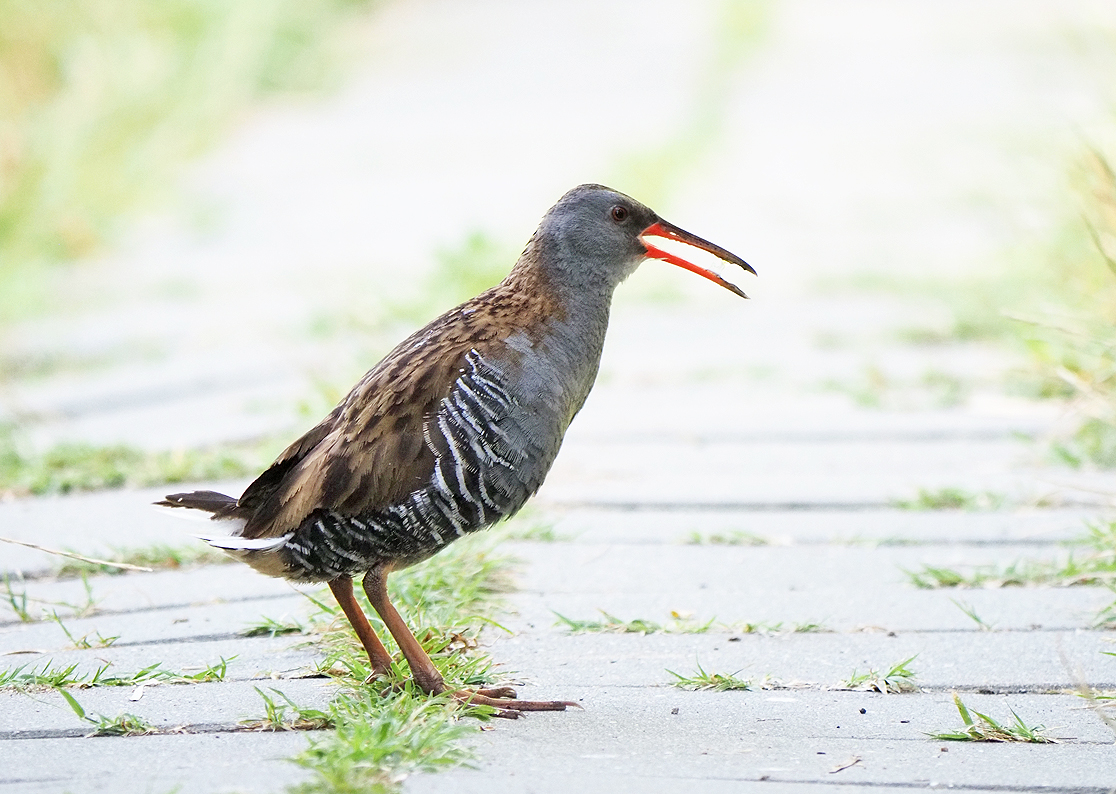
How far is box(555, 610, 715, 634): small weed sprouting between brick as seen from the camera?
3.41 meters

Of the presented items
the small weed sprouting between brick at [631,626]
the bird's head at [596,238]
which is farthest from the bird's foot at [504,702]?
the bird's head at [596,238]

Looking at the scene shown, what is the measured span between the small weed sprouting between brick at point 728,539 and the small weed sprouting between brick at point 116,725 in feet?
5.69

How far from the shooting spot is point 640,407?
18.7 feet

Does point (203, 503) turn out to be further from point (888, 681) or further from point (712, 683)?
point (888, 681)

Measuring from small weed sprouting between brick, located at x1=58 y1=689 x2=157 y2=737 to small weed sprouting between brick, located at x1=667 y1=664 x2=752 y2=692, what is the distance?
3.32 ft

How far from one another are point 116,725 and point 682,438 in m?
2.81

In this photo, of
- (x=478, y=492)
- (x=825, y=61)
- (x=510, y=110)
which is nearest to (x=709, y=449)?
(x=478, y=492)

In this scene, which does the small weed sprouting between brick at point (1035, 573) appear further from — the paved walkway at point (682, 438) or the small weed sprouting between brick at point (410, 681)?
the small weed sprouting between brick at point (410, 681)

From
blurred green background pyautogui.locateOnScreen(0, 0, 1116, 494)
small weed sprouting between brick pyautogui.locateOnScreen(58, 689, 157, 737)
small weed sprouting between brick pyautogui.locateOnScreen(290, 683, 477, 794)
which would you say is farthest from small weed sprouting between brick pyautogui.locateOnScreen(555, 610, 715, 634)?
blurred green background pyautogui.locateOnScreen(0, 0, 1116, 494)

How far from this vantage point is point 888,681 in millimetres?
3066

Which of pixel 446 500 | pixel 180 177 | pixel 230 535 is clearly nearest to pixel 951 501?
pixel 446 500

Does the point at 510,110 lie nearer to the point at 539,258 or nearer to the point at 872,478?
the point at 872,478

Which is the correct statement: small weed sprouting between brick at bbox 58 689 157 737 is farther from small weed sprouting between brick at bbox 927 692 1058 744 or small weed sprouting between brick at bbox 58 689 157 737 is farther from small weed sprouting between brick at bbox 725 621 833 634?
small weed sprouting between brick at bbox 927 692 1058 744

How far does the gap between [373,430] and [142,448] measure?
2.26 meters
